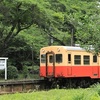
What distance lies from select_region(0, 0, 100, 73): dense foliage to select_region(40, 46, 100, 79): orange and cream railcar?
143cm

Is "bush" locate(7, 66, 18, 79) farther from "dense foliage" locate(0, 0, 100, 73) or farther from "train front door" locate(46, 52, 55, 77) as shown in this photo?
"train front door" locate(46, 52, 55, 77)

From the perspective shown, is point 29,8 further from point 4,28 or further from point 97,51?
point 97,51

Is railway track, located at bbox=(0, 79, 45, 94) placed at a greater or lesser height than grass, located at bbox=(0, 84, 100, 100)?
lesser

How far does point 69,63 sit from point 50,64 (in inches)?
61.0

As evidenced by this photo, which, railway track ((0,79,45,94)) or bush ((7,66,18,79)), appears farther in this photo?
bush ((7,66,18,79))

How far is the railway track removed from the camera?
59.6 ft

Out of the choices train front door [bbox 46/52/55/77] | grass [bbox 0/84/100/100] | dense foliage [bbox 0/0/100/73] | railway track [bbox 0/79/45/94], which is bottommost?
railway track [bbox 0/79/45/94]

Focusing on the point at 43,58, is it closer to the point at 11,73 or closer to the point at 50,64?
the point at 50,64

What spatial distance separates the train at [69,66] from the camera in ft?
66.0

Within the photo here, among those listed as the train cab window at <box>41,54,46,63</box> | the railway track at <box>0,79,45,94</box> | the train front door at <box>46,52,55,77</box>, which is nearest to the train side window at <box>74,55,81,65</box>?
the train front door at <box>46,52,55,77</box>

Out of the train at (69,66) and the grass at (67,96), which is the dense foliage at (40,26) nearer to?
the train at (69,66)

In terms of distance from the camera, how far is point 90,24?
46.9 feet

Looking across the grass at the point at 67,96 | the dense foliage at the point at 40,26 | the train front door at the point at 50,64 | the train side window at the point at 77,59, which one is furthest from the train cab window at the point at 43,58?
the grass at the point at 67,96

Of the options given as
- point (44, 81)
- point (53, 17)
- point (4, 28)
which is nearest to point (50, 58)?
point (44, 81)
